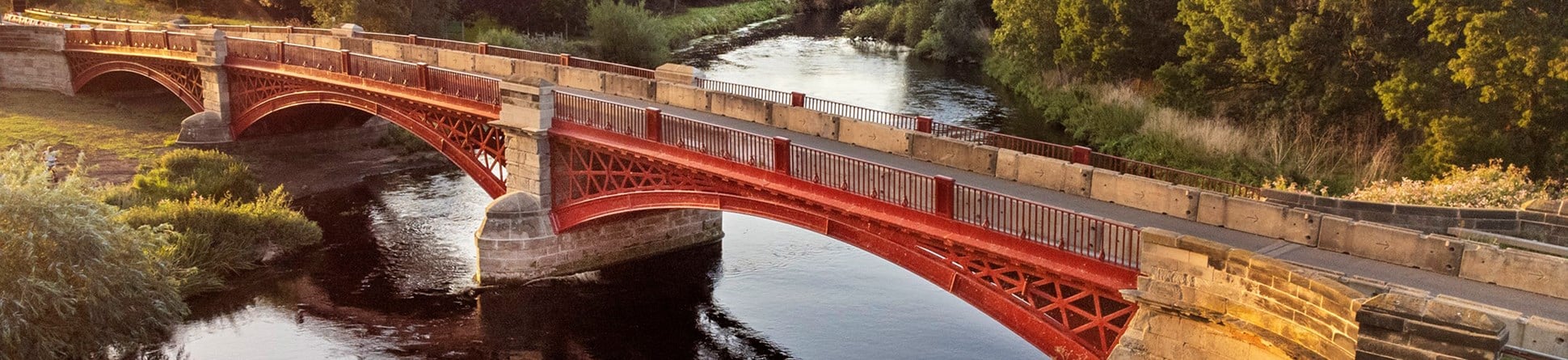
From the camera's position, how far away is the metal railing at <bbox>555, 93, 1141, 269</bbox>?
17047 millimetres

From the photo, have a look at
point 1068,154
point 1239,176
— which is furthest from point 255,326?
point 1239,176

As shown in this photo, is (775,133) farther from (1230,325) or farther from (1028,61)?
(1028,61)

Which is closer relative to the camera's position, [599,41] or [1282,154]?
[1282,154]

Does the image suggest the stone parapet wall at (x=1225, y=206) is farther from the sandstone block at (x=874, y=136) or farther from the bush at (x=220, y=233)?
the bush at (x=220, y=233)

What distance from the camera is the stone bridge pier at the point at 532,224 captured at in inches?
1054

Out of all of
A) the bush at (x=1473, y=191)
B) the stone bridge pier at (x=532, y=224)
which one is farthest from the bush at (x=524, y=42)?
the bush at (x=1473, y=191)

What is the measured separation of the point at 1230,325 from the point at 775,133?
42.8 ft

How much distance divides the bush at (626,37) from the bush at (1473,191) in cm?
4341

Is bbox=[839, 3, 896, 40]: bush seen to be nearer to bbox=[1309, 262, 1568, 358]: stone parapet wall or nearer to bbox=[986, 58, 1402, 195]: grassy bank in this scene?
bbox=[986, 58, 1402, 195]: grassy bank

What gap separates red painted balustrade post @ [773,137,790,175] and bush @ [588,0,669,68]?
145 feet

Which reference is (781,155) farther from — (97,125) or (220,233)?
(97,125)

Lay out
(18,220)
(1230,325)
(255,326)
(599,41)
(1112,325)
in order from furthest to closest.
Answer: (599,41), (255,326), (18,220), (1112,325), (1230,325)

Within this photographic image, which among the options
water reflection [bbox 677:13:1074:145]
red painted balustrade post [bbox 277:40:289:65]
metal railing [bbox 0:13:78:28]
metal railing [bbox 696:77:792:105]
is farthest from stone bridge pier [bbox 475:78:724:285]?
metal railing [bbox 0:13:78:28]

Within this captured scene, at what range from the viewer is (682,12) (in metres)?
95.7
